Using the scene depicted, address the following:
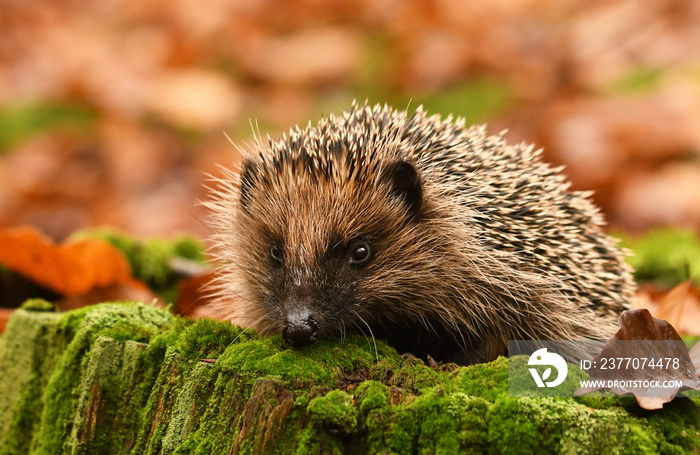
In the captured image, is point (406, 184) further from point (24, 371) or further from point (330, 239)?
point (24, 371)

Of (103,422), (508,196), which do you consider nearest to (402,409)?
(103,422)

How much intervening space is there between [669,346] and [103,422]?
257 centimetres

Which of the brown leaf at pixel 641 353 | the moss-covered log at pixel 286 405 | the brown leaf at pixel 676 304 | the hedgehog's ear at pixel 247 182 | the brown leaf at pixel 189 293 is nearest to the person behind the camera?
the moss-covered log at pixel 286 405

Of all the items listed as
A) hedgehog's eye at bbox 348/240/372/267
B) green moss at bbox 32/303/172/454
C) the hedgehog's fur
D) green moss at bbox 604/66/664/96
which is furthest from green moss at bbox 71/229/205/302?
green moss at bbox 604/66/664/96

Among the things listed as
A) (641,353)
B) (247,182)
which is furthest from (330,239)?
(641,353)

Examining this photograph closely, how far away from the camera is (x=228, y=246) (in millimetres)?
4812

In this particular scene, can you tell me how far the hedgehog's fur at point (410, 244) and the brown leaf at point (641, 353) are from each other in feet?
3.81

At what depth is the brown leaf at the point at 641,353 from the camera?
270 cm

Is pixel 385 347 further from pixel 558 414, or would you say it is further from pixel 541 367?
pixel 558 414

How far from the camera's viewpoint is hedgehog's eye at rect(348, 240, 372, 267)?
12.8 feet

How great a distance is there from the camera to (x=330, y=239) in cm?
379

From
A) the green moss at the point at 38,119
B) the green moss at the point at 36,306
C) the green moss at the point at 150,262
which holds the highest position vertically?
the green moss at the point at 38,119

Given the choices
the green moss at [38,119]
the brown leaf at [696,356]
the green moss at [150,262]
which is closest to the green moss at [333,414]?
the brown leaf at [696,356]

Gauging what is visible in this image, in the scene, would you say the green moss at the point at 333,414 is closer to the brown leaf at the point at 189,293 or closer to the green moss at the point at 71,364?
the green moss at the point at 71,364
